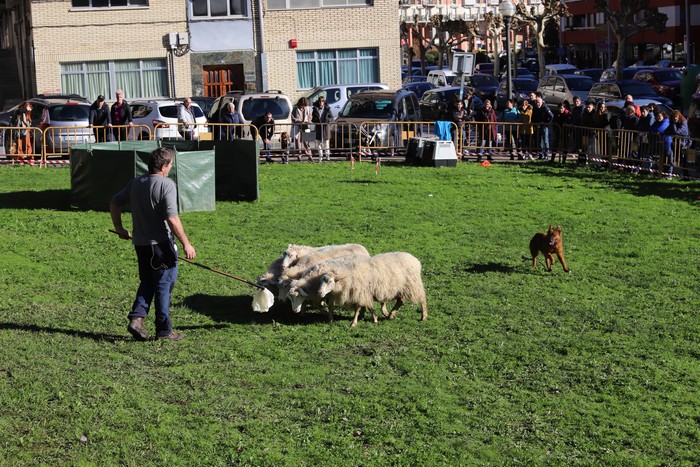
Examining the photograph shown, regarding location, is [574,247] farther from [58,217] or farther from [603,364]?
[58,217]

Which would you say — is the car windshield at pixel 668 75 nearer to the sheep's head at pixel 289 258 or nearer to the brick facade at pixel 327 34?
the brick facade at pixel 327 34

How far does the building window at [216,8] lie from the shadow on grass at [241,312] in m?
29.8

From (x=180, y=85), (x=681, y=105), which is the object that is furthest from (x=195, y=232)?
(x=681, y=105)

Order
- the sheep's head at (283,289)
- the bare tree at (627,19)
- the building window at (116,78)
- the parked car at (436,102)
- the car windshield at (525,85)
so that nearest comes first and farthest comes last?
the sheep's head at (283,289)
the parked car at (436,102)
the building window at (116,78)
the car windshield at (525,85)
the bare tree at (627,19)

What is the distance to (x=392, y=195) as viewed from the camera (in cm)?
1995

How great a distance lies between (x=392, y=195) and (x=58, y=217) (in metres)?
6.18

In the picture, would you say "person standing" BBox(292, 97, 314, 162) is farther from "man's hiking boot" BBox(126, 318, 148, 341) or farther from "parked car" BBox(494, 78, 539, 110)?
"man's hiking boot" BBox(126, 318, 148, 341)

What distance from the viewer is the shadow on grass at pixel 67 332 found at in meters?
10.5

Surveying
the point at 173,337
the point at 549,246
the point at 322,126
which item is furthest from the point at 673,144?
the point at 173,337

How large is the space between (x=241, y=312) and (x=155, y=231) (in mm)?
1973

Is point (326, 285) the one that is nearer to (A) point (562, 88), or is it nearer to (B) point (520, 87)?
(A) point (562, 88)

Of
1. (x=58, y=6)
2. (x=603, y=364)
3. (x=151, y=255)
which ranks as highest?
(x=58, y=6)

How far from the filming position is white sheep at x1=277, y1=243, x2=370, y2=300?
445 inches

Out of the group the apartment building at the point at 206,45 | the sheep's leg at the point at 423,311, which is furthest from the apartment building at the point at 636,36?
the sheep's leg at the point at 423,311
